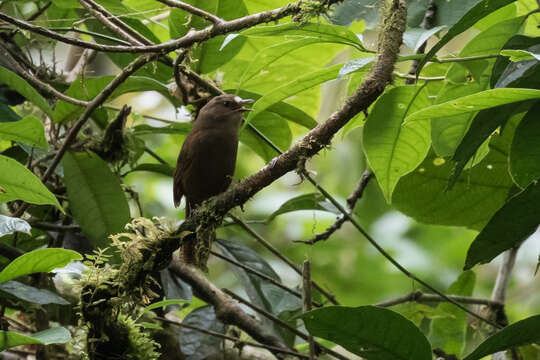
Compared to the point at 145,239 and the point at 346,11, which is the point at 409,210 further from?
the point at 145,239

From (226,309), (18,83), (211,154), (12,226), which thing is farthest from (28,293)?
(211,154)

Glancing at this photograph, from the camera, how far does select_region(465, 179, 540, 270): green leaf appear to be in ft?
5.95

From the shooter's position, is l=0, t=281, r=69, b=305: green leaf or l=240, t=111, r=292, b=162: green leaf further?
l=240, t=111, r=292, b=162: green leaf

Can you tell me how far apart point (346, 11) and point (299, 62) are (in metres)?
0.49

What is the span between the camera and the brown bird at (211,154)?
302 centimetres

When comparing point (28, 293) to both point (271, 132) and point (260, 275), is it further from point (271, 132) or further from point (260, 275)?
point (271, 132)

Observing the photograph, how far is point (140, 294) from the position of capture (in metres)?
2.01

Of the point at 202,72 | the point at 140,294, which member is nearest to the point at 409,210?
the point at 202,72

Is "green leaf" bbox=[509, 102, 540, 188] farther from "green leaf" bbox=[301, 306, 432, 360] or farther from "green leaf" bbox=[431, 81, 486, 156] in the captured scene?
"green leaf" bbox=[301, 306, 432, 360]

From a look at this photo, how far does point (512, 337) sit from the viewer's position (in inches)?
69.4

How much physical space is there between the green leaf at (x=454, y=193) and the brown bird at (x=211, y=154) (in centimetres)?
83

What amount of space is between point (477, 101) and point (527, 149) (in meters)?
0.40

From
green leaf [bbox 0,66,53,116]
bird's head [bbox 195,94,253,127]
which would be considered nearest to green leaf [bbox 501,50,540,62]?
bird's head [bbox 195,94,253,127]

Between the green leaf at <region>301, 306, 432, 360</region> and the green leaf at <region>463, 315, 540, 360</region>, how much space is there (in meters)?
0.14
